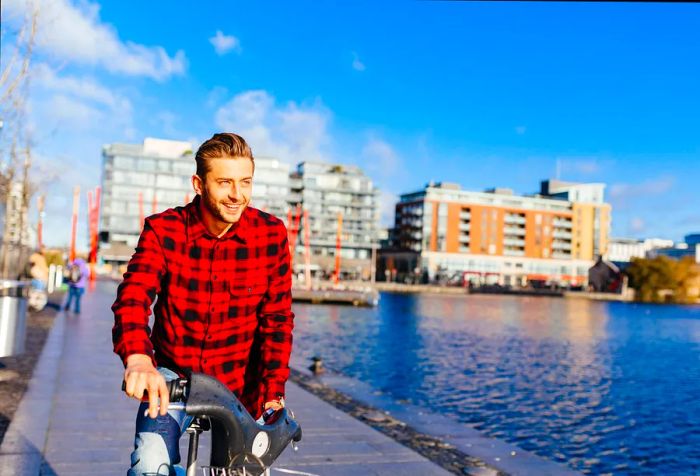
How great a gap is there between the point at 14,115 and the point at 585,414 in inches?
533

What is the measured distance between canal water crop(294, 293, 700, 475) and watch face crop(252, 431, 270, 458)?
737 cm

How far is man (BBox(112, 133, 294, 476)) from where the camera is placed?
96.9 inches

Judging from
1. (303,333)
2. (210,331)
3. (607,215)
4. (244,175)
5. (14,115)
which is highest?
(607,215)

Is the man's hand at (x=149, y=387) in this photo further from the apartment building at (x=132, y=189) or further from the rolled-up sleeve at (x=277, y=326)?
the apartment building at (x=132, y=189)

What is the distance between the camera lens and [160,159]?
10762 centimetres

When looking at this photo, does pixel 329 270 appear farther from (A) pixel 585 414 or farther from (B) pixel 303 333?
(A) pixel 585 414

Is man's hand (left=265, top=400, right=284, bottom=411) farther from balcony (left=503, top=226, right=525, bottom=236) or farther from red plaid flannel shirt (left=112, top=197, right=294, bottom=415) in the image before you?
balcony (left=503, top=226, right=525, bottom=236)

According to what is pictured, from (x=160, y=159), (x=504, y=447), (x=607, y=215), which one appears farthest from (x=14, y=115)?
(x=607, y=215)

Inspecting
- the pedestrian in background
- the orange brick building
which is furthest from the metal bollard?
the orange brick building

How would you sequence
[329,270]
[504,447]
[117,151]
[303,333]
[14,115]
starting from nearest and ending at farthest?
[504,447]
[14,115]
[303,333]
[117,151]
[329,270]

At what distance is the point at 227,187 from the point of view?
8.11ft

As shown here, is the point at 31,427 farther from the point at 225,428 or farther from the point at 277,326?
the point at 225,428

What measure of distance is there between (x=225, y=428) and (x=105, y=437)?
15.6 ft

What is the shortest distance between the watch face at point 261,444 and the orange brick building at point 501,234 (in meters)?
122
